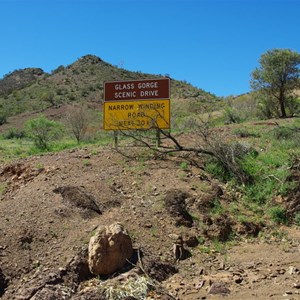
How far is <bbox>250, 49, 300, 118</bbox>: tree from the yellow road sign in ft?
27.0

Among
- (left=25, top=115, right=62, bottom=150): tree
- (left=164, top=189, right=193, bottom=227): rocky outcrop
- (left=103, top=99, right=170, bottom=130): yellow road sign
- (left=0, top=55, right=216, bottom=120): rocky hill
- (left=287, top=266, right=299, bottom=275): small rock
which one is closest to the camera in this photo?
(left=287, top=266, right=299, bottom=275): small rock

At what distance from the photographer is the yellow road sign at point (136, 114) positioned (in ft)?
36.2

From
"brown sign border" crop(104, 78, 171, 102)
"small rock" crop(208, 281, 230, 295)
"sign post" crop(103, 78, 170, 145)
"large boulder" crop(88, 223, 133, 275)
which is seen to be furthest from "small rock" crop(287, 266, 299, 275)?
"brown sign border" crop(104, 78, 171, 102)

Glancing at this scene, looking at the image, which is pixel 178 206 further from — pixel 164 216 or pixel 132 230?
pixel 132 230

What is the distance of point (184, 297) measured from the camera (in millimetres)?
5938

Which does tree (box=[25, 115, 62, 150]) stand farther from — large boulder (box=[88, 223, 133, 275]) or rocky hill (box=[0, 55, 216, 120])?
rocky hill (box=[0, 55, 216, 120])

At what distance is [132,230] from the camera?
7.38 m

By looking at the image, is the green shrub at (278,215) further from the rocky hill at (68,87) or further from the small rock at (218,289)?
the rocky hill at (68,87)

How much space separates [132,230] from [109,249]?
975 mm

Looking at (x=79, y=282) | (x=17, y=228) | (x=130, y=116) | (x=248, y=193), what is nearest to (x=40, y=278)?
(x=79, y=282)

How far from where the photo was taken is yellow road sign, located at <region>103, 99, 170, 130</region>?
36.2ft

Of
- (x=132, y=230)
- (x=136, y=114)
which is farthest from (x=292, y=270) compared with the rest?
(x=136, y=114)

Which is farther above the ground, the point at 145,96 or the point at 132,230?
the point at 145,96

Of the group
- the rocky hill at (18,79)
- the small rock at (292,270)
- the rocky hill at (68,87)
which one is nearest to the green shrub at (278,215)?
the small rock at (292,270)
